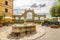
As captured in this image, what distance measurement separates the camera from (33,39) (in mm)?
16422

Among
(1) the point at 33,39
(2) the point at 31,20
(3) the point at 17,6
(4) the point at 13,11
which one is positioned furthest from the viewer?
(3) the point at 17,6

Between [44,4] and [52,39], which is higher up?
[44,4]

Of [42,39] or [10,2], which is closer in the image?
[42,39]

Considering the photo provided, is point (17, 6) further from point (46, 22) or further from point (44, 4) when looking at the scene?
point (46, 22)

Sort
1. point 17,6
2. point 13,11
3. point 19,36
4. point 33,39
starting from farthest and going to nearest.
Answer: 1. point 17,6
2. point 13,11
3. point 19,36
4. point 33,39

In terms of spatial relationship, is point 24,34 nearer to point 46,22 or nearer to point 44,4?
point 46,22

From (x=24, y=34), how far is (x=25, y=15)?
23.4 meters

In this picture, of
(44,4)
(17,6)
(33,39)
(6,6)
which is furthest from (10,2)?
(33,39)

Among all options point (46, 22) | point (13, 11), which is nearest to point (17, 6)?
point (13, 11)

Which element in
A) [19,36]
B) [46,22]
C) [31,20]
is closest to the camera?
[19,36]

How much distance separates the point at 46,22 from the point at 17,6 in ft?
68.5

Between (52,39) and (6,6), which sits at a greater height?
(6,6)

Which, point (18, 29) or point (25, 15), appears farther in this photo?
point (25, 15)

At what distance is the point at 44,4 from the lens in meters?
51.3
